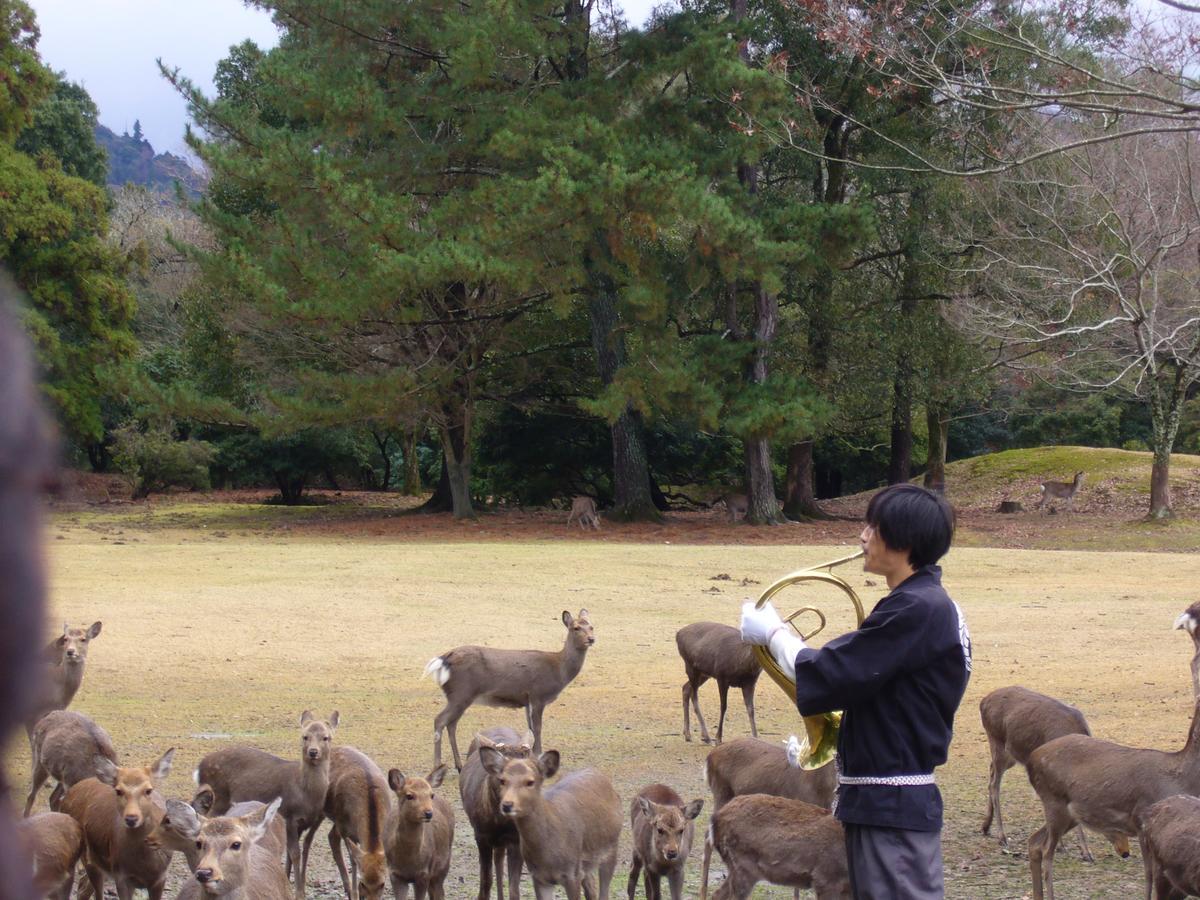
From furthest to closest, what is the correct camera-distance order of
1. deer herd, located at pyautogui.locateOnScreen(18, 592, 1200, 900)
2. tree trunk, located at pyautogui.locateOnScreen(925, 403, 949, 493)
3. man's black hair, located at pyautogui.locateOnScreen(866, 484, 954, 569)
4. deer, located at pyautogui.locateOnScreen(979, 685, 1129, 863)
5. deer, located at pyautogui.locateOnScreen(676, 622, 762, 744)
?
tree trunk, located at pyautogui.locateOnScreen(925, 403, 949, 493) < deer, located at pyautogui.locateOnScreen(676, 622, 762, 744) < deer, located at pyautogui.locateOnScreen(979, 685, 1129, 863) < deer herd, located at pyautogui.locateOnScreen(18, 592, 1200, 900) < man's black hair, located at pyautogui.locateOnScreen(866, 484, 954, 569)

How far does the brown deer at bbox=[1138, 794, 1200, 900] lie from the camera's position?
5.53m

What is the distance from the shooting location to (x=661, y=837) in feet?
20.8

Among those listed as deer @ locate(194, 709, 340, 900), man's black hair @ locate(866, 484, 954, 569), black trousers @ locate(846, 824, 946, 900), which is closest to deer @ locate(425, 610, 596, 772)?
deer @ locate(194, 709, 340, 900)

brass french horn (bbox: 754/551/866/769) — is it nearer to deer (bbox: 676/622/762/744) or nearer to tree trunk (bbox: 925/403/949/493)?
deer (bbox: 676/622/762/744)

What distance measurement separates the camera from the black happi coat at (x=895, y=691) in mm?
4109

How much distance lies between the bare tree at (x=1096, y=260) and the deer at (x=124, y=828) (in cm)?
2004

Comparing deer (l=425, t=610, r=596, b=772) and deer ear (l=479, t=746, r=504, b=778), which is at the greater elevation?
deer ear (l=479, t=746, r=504, b=778)

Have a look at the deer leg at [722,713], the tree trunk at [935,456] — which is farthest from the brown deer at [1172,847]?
the tree trunk at [935,456]

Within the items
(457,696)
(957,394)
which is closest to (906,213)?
(957,394)

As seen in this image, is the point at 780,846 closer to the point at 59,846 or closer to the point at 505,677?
the point at 59,846

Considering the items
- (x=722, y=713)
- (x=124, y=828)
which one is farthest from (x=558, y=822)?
(x=722, y=713)

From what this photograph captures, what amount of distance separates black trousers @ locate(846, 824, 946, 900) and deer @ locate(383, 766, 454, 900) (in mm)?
2654

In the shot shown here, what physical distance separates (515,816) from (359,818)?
0.99 m

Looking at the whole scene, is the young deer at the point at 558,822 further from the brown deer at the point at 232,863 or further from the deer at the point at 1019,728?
the deer at the point at 1019,728
